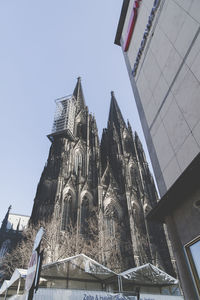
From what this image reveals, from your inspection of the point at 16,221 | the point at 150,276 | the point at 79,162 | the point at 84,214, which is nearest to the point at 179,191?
the point at 150,276

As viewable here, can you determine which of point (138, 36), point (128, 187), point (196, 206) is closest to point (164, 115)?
point (196, 206)

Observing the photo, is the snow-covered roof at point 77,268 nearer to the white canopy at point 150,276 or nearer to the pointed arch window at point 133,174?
the white canopy at point 150,276

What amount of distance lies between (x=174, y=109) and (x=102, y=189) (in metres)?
19.3

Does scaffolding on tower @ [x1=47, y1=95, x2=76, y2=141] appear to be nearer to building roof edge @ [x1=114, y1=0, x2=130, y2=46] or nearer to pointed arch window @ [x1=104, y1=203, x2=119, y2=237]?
pointed arch window @ [x1=104, y1=203, x2=119, y2=237]

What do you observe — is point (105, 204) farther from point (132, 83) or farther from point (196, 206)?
point (196, 206)

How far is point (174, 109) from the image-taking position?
5.77 metres

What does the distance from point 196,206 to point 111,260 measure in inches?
585

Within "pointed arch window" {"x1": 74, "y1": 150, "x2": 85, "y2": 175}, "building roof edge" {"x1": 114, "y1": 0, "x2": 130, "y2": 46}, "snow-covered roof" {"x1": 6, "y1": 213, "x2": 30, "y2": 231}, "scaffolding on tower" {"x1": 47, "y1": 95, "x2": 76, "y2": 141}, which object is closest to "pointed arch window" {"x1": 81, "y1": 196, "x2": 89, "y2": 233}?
"pointed arch window" {"x1": 74, "y1": 150, "x2": 85, "y2": 175}

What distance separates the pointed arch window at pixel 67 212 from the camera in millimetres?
19911

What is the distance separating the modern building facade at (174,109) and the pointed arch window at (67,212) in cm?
1582

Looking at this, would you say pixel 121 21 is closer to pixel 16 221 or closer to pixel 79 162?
pixel 79 162

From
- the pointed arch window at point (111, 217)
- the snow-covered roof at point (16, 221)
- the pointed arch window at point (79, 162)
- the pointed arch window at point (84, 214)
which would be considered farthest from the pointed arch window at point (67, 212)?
the snow-covered roof at point (16, 221)

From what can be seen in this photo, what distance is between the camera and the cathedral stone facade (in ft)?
64.6

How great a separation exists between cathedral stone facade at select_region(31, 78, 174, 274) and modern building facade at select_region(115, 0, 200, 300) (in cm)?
1403
